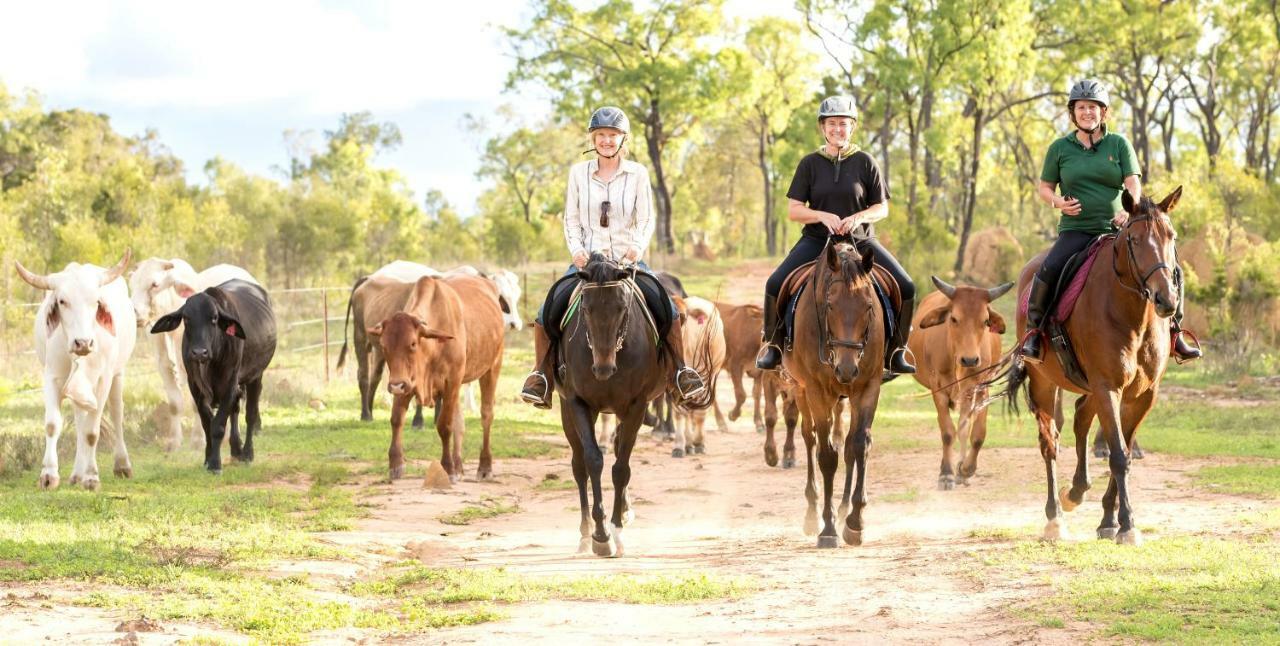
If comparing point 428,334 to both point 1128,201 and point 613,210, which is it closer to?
point 613,210

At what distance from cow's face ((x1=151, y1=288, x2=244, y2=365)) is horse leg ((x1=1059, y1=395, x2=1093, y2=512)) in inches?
345

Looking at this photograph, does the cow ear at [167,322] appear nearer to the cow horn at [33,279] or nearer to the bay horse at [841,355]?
the cow horn at [33,279]

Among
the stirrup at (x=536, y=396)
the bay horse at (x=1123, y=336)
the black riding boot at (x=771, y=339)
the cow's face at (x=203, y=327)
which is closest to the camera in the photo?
the bay horse at (x=1123, y=336)

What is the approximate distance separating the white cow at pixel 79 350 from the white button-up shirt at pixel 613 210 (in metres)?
4.42

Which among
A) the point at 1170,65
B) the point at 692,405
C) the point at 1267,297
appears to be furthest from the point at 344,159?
the point at 692,405

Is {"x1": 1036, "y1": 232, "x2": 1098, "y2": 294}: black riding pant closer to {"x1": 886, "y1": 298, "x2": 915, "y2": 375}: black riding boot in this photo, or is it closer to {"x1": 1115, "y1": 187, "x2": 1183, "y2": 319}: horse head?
{"x1": 1115, "y1": 187, "x2": 1183, "y2": 319}: horse head

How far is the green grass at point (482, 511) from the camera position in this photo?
39.3 feet

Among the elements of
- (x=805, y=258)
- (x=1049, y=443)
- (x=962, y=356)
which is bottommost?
(x=1049, y=443)

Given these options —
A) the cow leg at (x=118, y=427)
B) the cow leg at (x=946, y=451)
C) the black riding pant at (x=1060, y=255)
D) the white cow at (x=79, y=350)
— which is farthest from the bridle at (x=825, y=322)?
the cow leg at (x=118, y=427)

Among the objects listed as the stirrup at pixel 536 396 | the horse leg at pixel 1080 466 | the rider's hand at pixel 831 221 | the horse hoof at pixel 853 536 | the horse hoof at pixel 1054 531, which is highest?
the rider's hand at pixel 831 221

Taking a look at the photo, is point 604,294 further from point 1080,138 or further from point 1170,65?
point 1170,65

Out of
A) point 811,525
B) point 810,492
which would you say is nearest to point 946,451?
point 810,492

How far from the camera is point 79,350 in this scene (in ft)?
39.1

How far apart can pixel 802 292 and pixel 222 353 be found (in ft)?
23.3
